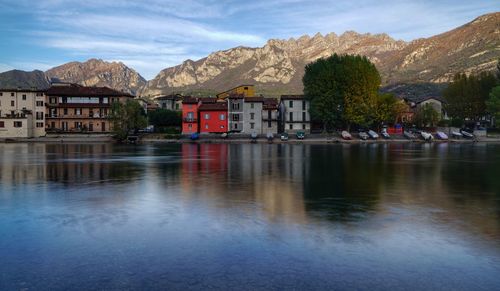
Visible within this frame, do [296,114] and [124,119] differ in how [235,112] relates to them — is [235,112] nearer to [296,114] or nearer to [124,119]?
[296,114]

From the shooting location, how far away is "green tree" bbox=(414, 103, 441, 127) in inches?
5079

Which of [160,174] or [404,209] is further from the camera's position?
[160,174]

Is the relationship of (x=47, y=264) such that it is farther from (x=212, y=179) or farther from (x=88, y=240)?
(x=212, y=179)

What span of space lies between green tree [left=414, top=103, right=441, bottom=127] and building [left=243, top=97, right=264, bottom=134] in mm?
48737

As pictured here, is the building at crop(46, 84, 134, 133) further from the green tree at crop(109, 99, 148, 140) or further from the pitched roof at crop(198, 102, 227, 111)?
the pitched roof at crop(198, 102, 227, 111)

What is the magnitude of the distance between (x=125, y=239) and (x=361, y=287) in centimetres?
952

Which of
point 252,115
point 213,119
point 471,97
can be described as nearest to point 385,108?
point 252,115

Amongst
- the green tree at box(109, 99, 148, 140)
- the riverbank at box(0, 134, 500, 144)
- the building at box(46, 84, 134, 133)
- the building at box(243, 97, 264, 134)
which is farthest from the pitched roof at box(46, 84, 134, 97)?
the building at box(243, 97, 264, 134)

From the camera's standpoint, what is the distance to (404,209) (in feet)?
75.0

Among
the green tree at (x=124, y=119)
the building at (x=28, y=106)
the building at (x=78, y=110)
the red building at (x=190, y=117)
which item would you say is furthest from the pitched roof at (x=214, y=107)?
the building at (x=28, y=106)

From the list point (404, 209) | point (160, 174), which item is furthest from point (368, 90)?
point (404, 209)

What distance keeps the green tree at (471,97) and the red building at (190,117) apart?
3285 inches

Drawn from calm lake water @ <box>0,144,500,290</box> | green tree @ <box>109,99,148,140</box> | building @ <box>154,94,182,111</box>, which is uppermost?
building @ <box>154,94,182,111</box>

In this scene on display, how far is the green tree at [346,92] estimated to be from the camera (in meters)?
112
